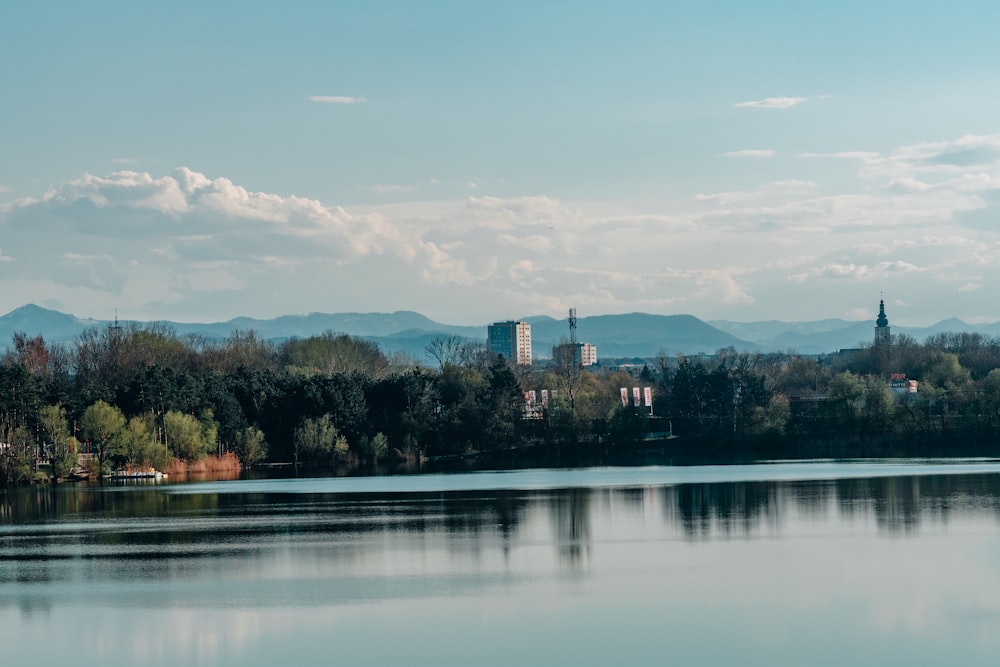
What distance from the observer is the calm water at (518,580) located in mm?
22703

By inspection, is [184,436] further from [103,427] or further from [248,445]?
[248,445]

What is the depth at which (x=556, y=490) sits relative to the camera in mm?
58438

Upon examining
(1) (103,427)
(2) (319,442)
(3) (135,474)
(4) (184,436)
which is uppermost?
(1) (103,427)

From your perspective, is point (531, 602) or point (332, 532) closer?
point (531, 602)

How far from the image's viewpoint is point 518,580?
3003 centimetres

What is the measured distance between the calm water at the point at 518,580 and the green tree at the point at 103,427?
765 inches

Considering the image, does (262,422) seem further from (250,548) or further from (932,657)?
(932,657)

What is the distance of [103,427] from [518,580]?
4952 centimetres

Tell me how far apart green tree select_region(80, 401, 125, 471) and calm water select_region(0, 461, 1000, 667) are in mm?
19434

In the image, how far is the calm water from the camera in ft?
74.5

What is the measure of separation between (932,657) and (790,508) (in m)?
24.7

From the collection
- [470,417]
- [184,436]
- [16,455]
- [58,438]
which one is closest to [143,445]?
[184,436]

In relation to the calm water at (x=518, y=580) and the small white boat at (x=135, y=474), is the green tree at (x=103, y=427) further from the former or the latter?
the calm water at (x=518, y=580)

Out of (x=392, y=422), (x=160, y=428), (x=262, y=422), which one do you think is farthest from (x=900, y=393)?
(x=160, y=428)
